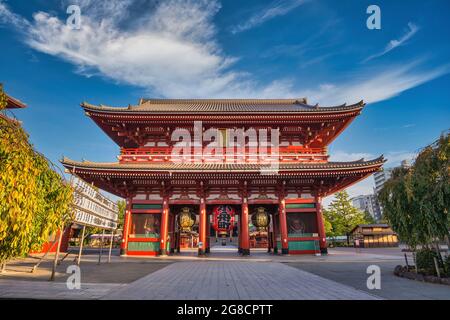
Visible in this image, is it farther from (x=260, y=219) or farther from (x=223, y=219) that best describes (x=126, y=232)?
(x=260, y=219)

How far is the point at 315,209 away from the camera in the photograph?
16.3 meters

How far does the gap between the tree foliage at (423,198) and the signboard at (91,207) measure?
34.0 ft

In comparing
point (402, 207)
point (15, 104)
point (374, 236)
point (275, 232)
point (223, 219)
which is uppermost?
point (15, 104)

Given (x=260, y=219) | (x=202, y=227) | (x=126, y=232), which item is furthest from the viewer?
(x=260, y=219)

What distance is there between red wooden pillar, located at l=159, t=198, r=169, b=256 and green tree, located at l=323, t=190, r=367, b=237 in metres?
27.9

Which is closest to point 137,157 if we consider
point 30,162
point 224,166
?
point 224,166

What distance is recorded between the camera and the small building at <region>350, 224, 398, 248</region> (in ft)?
97.5

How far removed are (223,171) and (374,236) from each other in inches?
1033

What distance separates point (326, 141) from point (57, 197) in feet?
63.5

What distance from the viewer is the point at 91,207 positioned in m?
9.19

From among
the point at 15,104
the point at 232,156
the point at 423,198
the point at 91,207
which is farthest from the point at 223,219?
the point at 15,104

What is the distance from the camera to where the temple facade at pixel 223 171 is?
15.2 meters

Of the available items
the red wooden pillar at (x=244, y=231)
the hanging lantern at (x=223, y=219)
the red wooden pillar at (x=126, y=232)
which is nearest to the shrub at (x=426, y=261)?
the red wooden pillar at (x=244, y=231)
